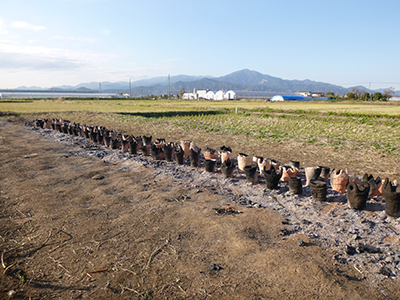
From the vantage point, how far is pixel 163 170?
8.57m

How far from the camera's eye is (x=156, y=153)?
9844mm

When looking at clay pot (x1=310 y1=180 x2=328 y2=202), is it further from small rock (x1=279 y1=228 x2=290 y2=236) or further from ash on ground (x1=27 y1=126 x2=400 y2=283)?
small rock (x1=279 y1=228 x2=290 y2=236)

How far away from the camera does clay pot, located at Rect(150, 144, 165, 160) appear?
9.84 metres

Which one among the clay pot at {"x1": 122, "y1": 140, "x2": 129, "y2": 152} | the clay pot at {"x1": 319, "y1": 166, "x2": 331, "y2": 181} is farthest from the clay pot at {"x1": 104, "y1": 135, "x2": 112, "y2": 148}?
the clay pot at {"x1": 319, "y1": 166, "x2": 331, "y2": 181}

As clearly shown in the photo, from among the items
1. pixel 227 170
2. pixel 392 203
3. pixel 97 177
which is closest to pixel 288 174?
pixel 227 170

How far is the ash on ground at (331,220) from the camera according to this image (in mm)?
4027

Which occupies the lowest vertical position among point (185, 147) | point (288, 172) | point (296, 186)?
point (296, 186)

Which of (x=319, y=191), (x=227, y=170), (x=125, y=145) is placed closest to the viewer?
(x=319, y=191)

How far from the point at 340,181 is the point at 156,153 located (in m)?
6.08

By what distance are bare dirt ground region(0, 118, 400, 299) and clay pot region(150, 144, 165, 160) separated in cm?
290

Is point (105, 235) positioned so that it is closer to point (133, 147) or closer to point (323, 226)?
point (323, 226)

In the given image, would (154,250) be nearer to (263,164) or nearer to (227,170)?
(227,170)

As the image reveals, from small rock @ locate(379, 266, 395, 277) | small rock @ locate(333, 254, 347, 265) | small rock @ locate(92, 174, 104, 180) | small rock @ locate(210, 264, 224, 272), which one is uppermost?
small rock @ locate(92, 174, 104, 180)

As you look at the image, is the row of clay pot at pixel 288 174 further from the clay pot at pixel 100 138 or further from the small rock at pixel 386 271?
the small rock at pixel 386 271
